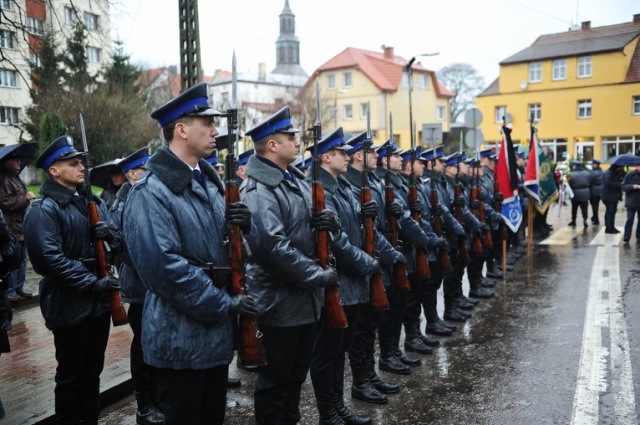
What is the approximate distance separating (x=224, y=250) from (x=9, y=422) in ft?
8.73

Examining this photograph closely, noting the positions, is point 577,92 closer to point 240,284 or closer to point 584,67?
point 584,67

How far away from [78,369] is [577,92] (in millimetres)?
48719

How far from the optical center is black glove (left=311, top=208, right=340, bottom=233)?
3994mm

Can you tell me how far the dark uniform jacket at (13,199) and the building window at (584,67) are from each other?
4629 cm

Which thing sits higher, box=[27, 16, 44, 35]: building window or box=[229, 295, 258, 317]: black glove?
box=[27, 16, 44, 35]: building window

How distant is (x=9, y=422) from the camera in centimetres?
454

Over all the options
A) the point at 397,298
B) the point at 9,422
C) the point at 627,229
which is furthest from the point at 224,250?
the point at 627,229

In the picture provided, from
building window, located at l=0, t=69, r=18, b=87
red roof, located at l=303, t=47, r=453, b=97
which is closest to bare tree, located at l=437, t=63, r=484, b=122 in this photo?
red roof, located at l=303, t=47, r=453, b=97

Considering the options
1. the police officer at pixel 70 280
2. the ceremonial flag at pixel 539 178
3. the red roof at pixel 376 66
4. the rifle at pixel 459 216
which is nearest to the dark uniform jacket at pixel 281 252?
the police officer at pixel 70 280

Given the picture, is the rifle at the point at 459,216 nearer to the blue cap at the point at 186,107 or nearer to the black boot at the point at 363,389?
the black boot at the point at 363,389

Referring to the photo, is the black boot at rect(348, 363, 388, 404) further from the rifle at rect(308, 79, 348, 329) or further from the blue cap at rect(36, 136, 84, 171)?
the blue cap at rect(36, 136, 84, 171)

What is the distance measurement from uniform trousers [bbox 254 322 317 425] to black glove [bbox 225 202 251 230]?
1018mm

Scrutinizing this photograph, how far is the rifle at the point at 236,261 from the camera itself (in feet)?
10.3

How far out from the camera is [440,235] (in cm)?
752
